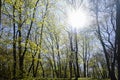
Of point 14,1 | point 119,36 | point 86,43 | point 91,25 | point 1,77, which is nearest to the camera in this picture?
point 119,36

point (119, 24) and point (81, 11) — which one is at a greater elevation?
point (81, 11)

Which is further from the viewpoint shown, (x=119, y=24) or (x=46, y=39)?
(x=46, y=39)

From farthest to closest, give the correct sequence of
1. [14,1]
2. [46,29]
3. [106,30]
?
[46,29] → [106,30] → [14,1]

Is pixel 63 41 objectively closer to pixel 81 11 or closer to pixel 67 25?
pixel 67 25

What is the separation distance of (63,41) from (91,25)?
75.8ft

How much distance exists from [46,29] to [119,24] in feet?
107

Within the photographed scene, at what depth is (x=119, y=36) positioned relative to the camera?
13.4 m

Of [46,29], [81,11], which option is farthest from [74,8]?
[46,29]

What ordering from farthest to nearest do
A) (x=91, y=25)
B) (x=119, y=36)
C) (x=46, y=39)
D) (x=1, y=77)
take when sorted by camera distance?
(x=46, y=39) < (x=91, y=25) < (x=1, y=77) < (x=119, y=36)

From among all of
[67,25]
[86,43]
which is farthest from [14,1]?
[86,43]

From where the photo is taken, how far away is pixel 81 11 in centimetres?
3538

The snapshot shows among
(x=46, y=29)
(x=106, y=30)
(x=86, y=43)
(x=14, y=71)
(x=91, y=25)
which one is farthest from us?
(x=86, y=43)

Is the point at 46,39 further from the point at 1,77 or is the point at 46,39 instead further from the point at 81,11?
the point at 1,77

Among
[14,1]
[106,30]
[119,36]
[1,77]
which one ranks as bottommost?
[1,77]
